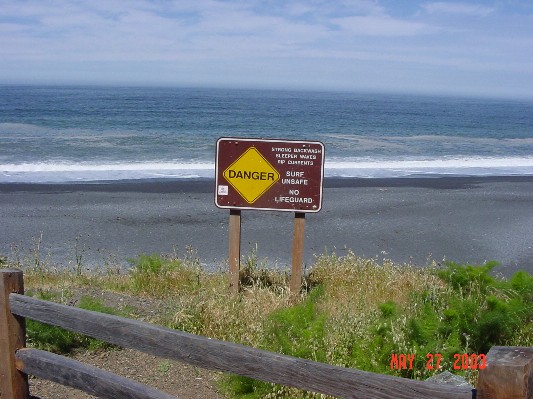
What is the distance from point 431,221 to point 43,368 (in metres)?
11.3

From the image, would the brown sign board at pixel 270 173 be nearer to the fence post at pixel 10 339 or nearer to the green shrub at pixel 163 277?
the green shrub at pixel 163 277

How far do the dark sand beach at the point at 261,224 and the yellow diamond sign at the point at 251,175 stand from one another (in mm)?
2340

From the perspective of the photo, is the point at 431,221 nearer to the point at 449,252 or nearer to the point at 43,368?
the point at 449,252

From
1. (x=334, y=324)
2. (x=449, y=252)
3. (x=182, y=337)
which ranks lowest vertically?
(x=449, y=252)

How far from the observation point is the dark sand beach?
11.0 meters

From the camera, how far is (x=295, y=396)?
4.46 m

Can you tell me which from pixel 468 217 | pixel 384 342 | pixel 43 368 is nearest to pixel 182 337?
pixel 43 368

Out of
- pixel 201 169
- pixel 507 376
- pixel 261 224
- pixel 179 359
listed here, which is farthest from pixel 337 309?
pixel 201 169

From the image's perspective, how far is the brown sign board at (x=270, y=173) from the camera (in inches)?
270

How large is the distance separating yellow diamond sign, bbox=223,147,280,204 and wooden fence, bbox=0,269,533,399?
10.9ft

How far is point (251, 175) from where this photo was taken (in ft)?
22.8

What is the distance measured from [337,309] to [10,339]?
3249 mm
